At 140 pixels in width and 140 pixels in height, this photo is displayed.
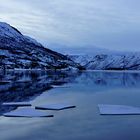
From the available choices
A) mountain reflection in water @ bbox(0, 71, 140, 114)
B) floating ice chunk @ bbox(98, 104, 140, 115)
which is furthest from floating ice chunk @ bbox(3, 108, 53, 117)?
floating ice chunk @ bbox(98, 104, 140, 115)

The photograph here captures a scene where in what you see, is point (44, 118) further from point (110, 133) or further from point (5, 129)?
point (110, 133)

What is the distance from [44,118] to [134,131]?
4.47 m

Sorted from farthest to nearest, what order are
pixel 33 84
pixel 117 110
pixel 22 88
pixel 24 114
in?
pixel 33 84, pixel 22 88, pixel 117 110, pixel 24 114

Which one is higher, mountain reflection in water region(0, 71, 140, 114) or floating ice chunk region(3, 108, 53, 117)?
mountain reflection in water region(0, 71, 140, 114)

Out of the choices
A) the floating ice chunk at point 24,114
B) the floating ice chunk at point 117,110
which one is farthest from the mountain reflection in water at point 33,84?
the floating ice chunk at point 117,110

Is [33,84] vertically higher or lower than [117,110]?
higher

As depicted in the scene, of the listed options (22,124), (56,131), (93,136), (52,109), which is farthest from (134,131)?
(52,109)

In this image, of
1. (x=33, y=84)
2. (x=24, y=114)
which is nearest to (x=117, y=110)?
(x=24, y=114)

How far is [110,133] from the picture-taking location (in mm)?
12508

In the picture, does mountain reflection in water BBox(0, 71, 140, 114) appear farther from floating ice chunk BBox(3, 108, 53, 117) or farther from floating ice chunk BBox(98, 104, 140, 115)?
floating ice chunk BBox(98, 104, 140, 115)

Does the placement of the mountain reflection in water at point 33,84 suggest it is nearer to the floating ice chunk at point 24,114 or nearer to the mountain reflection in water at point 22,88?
the mountain reflection in water at point 22,88

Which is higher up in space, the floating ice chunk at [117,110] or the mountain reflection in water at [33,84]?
the mountain reflection in water at [33,84]

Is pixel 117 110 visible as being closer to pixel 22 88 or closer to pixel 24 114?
pixel 24 114

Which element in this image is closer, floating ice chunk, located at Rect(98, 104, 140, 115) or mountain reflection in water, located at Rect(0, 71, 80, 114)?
floating ice chunk, located at Rect(98, 104, 140, 115)
